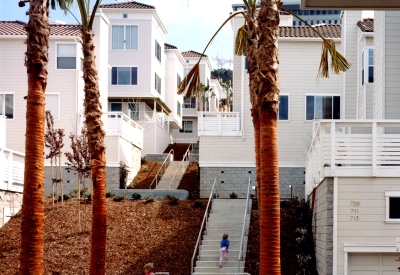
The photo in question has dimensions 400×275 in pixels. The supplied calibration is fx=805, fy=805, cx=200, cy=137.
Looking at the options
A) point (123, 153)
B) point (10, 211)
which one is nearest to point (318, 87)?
point (123, 153)

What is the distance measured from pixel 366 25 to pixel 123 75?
23.9 metres

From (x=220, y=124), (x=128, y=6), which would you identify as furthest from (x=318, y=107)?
(x=128, y=6)

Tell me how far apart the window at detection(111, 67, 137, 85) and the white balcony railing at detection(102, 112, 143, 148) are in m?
9.26

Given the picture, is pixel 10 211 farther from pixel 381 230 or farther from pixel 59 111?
pixel 381 230

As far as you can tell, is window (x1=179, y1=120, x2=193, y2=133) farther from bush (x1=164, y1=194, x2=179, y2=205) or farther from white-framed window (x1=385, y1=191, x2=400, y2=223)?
white-framed window (x1=385, y1=191, x2=400, y2=223)

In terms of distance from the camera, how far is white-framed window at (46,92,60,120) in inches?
1513

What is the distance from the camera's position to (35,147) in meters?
15.1

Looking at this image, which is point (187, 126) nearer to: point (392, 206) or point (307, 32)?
point (307, 32)

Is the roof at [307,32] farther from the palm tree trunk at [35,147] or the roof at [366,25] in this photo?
the palm tree trunk at [35,147]

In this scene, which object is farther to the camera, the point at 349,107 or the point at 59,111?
the point at 59,111

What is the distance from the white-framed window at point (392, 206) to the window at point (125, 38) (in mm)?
34525

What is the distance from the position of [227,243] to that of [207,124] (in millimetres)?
12342

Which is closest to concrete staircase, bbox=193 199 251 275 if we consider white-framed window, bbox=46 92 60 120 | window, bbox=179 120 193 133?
white-framed window, bbox=46 92 60 120

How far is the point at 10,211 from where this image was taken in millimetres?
30062
